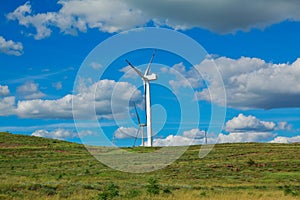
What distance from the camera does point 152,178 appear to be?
40.8 m

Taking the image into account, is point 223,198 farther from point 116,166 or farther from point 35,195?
point 116,166

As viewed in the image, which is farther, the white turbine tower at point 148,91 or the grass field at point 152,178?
the white turbine tower at point 148,91

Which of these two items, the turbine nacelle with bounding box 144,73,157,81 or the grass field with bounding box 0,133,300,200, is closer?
the grass field with bounding box 0,133,300,200

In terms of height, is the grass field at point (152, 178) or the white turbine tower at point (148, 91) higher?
the white turbine tower at point (148, 91)

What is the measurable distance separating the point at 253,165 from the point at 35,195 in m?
45.2

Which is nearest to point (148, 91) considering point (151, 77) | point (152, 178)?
point (151, 77)

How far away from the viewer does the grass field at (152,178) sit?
32.3 metres

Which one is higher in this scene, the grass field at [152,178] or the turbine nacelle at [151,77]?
the turbine nacelle at [151,77]

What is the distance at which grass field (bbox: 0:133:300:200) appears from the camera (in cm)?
3231

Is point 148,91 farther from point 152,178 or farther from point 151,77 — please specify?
point 152,178

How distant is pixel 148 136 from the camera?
103 metres

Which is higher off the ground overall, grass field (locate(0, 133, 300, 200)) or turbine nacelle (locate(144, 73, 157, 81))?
turbine nacelle (locate(144, 73, 157, 81))

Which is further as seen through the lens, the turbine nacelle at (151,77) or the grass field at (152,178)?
the turbine nacelle at (151,77)

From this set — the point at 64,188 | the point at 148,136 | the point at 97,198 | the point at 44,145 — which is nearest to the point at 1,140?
the point at 44,145
